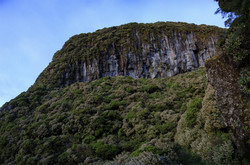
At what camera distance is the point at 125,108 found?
75.6ft

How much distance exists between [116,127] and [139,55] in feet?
84.5

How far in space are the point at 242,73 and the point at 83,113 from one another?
18.3m

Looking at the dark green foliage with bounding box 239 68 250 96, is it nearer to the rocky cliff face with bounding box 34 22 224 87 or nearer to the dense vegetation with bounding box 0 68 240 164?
the dense vegetation with bounding box 0 68 240 164

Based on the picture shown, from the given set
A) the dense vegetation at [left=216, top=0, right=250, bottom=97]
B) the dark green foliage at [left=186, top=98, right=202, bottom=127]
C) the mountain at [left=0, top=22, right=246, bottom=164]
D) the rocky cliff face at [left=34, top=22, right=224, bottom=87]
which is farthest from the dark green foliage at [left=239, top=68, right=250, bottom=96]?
the rocky cliff face at [left=34, top=22, right=224, bottom=87]

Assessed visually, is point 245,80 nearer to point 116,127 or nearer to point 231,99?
point 231,99

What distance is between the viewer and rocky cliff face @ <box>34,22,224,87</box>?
1549 inches

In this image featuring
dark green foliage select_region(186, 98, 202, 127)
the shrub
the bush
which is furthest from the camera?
the shrub

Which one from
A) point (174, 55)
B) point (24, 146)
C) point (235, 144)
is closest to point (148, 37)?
point (174, 55)

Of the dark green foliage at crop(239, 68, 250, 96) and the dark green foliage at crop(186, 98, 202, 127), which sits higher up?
the dark green foliage at crop(239, 68, 250, 96)

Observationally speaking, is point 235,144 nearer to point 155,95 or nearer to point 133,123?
point 133,123

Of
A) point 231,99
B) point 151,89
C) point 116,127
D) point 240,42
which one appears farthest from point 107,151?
point 151,89

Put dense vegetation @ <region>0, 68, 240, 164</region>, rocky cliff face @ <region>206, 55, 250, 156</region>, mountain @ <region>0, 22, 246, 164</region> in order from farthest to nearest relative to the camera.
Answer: mountain @ <region>0, 22, 246, 164</region> → dense vegetation @ <region>0, 68, 240, 164</region> → rocky cliff face @ <region>206, 55, 250, 156</region>

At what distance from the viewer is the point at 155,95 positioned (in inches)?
1025

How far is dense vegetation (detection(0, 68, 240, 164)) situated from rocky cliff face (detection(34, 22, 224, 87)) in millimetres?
8004
